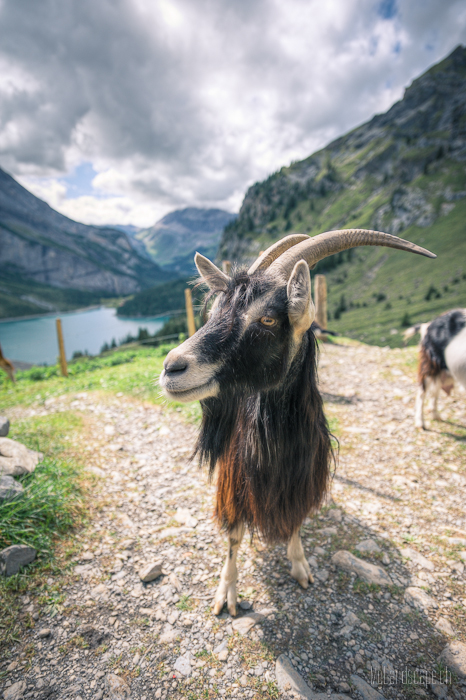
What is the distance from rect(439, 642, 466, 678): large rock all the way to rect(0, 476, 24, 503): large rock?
164 inches

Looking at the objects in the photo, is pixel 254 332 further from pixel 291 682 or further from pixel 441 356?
pixel 441 356

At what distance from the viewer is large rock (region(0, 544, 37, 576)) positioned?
2828 mm

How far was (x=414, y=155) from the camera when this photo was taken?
10619cm

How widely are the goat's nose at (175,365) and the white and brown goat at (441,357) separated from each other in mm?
4855

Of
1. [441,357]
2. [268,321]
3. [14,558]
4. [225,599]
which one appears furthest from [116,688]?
[441,357]

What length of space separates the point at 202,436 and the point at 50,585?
6.73ft

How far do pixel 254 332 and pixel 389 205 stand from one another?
12291 centimetres

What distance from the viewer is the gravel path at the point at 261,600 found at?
7.27 feet

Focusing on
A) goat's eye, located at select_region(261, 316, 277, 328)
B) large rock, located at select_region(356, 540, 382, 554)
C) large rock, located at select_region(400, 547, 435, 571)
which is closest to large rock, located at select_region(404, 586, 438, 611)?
large rock, located at select_region(400, 547, 435, 571)

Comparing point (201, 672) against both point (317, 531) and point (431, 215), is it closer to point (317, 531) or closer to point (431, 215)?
point (317, 531)

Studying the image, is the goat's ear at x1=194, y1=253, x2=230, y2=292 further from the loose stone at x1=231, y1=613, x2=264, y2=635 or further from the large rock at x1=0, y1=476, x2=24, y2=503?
the large rock at x1=0, y1=476, x2=24, y2=503

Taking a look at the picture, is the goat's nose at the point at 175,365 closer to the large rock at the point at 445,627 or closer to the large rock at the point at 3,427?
the large rock at the point at 445,627

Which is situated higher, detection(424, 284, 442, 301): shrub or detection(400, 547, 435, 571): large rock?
detection(424, 284, 442, 301): shrub

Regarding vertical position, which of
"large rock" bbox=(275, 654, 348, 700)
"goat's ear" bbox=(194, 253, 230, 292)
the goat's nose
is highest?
"goat's ear" bbox=(194, 253, 230, 292)
